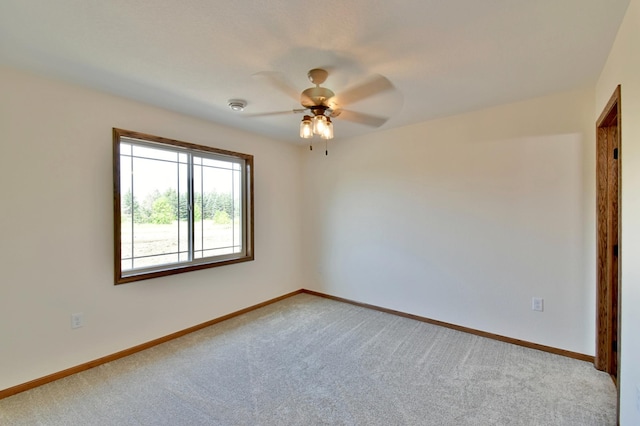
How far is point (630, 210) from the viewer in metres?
1.55

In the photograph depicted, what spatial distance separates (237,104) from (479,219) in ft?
8.86

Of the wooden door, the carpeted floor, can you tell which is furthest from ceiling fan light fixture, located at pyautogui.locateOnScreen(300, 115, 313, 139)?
the wooden door

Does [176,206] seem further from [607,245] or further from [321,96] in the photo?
[607,245]

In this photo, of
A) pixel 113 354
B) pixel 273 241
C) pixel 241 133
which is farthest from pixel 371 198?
pixel 113 354

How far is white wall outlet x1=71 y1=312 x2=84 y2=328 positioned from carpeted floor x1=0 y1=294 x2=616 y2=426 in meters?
0.39

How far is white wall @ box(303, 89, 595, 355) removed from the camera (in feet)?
8.53

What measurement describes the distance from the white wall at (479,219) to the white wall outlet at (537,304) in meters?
0.04

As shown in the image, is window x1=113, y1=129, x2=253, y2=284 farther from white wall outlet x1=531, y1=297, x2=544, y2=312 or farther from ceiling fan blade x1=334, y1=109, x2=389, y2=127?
white wall outlet x1=531, y1=297, x2=544, y2=312

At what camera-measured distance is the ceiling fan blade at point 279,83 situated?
7.34 ft

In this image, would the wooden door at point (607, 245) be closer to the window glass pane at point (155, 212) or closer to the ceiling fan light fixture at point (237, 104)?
the ceiling fan light fixture at point (237, 104)

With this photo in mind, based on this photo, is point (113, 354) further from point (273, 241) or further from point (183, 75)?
point (183, 75)

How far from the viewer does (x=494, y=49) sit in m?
1.93

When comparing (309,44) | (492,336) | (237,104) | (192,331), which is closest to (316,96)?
(309,44)

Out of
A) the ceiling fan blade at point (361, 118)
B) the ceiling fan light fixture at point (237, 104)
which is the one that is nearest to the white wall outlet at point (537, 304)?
the ceiling fan blade at point (361, 118)
